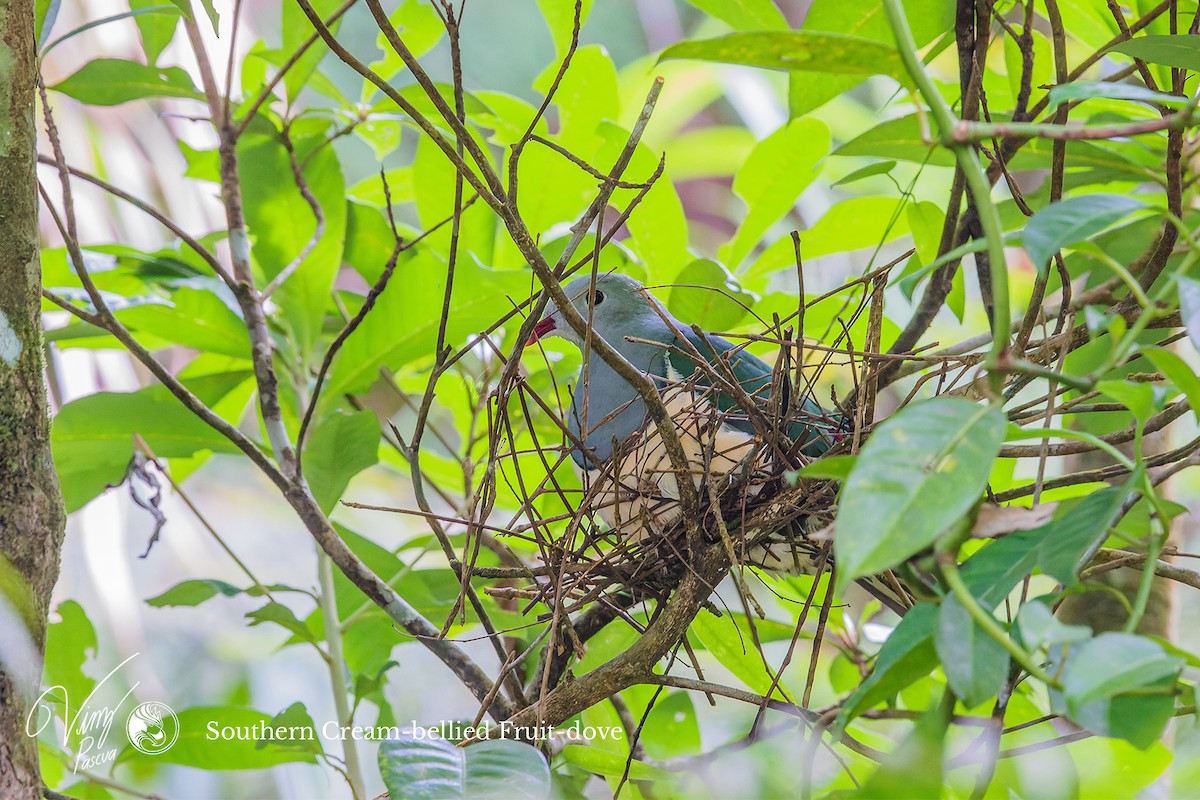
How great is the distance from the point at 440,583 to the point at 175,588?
0.33 m

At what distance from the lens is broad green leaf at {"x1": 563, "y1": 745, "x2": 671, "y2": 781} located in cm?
87

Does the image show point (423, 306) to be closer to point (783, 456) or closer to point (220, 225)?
point (783, 456)

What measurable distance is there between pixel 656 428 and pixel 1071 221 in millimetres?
451

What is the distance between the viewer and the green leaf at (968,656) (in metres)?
0.46

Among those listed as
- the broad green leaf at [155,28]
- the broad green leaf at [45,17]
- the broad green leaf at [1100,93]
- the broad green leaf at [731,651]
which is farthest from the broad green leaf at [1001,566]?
the broad green leaf at [155,28]

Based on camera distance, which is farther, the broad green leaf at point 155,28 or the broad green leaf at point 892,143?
the broad green leaf at point 155,28

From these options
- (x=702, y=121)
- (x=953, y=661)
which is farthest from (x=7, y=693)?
(x=702, y=121)

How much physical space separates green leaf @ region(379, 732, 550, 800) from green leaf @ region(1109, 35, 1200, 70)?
0.74 metres

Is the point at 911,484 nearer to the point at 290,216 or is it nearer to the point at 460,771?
the point at 460,771

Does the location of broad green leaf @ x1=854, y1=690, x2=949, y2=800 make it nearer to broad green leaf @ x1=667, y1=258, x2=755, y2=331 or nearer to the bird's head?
broad green leaf @ x1=667, y1=258, x2=755, y2=331

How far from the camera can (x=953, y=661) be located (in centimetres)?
46

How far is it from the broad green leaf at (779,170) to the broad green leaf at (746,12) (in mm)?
275

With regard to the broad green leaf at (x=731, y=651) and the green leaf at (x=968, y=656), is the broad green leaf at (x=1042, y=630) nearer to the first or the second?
the green leaf at (x=968, y=656)

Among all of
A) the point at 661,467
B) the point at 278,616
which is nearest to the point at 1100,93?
the point at 661,467
